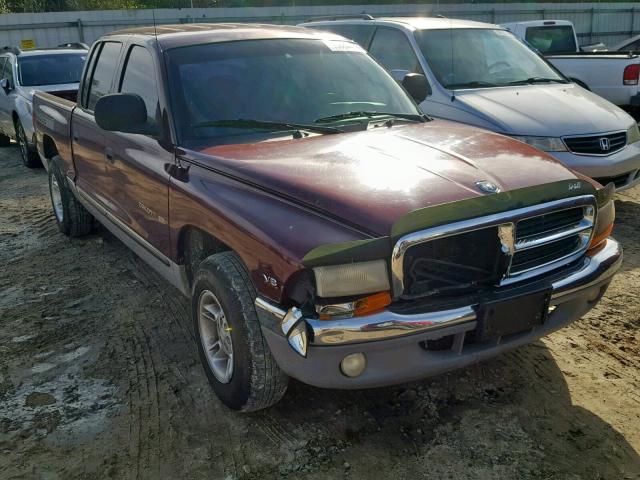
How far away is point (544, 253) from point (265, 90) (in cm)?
185

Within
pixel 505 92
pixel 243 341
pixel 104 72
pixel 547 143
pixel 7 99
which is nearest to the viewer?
pixel 243 341

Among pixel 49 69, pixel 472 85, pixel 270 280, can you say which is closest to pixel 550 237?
pixel 270 280

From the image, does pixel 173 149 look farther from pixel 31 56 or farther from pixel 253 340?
pixel 31 56

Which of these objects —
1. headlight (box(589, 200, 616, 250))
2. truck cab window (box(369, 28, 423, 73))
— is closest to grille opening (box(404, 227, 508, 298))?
headlight (box(589, 200, 616, 250))

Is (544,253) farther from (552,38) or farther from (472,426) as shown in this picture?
(552,38)

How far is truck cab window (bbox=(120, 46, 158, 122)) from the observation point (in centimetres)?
387

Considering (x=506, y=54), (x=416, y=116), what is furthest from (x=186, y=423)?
(x=506, y=54)

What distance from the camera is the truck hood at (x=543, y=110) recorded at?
5.77 meters

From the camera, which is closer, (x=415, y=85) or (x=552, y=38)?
(x=415, y=85)

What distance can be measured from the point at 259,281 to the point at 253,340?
0.98ft

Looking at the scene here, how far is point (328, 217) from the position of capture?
2.68 metres

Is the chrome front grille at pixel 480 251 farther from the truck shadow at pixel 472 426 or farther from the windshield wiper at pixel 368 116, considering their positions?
the windshield wiper at pixel 368 116

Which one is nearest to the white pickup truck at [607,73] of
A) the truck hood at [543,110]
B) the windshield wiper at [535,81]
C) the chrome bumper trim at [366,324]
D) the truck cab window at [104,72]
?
the windshield wiper at [535,81]

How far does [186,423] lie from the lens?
3.21 meters
